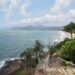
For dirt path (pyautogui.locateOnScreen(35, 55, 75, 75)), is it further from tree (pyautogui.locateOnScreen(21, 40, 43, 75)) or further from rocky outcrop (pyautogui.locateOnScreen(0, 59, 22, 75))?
rocky outcrop (pyautogui.locateOnScreen(0, 59, 22, 75))

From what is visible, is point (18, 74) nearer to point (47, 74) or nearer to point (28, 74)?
point (28, 74)

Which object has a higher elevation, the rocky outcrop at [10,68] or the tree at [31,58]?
the tree at [31,58]

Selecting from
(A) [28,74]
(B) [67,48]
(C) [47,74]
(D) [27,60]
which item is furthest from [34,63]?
(C) [47,74]

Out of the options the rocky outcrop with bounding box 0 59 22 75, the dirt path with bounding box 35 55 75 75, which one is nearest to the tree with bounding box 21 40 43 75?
the rocky outcrop with bounding box 0 59 22 75

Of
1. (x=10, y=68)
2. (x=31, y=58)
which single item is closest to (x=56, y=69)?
(x=31, y=58)

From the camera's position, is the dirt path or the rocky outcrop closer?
the dirt path

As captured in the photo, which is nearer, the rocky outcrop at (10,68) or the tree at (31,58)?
the tree at (31,58)

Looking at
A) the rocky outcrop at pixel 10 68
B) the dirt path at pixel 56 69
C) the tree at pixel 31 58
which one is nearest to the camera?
the dirt path at pixel 56 69

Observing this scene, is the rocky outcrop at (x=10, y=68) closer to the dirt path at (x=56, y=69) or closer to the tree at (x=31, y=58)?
the tree at (x=31, y=58)

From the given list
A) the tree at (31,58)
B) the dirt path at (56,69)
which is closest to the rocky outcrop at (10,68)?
the tree at (31,58)

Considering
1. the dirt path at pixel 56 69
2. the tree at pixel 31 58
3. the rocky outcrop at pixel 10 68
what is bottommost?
the rocky outcrop at pixel 10 68

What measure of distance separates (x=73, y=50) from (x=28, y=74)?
1519 centimetres

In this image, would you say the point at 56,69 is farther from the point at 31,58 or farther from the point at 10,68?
the point at 10,68

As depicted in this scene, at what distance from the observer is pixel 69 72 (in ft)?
85.8
